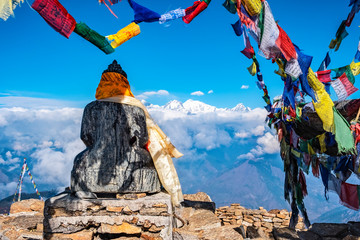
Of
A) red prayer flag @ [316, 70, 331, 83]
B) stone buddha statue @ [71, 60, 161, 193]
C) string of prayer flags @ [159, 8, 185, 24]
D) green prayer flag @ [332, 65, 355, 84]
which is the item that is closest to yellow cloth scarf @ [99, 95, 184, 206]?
stone buddha statue @ [71, 60, 161, 193]

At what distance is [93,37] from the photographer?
9.89 feet

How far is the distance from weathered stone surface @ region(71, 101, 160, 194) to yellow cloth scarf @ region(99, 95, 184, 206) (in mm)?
100

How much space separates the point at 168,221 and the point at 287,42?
2977 millimetres

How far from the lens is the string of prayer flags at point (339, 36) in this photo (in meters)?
4.99

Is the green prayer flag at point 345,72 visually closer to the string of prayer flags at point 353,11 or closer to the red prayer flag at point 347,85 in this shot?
the red prayer flag at point 347,85

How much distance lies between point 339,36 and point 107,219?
5.58m

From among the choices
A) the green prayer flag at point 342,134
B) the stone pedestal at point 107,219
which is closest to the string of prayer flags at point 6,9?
the stone pedestal at point 107,219

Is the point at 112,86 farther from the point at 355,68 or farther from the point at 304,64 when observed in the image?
the point at 355,68

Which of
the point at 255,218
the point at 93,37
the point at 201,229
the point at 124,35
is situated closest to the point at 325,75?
the point at 201,229

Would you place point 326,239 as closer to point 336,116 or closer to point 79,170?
point 336,116

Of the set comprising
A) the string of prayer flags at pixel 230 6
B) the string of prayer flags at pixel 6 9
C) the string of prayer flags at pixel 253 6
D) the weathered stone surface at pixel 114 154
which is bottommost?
the weathered stone surface at pixel 114 154

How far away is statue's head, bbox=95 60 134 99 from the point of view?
4113mm

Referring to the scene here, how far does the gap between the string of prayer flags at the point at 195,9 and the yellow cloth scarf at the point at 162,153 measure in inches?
61.8

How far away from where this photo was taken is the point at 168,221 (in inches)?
142
